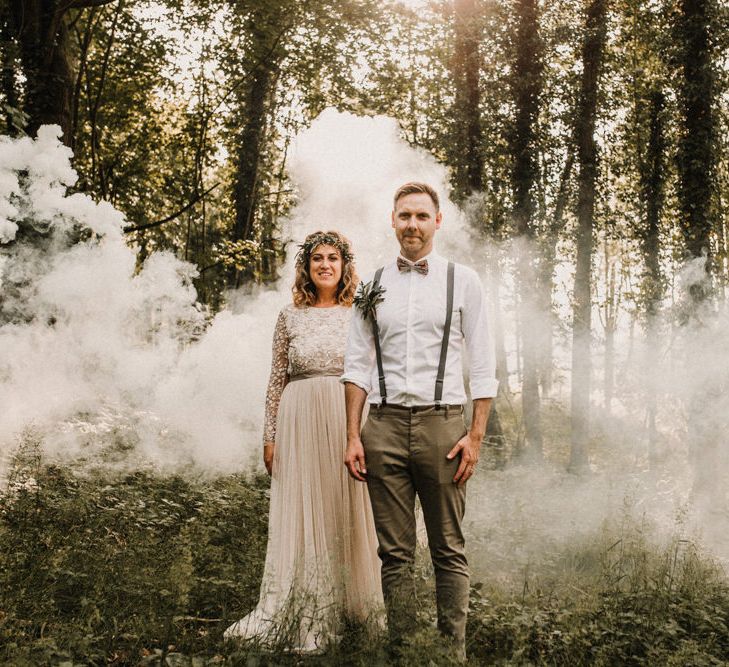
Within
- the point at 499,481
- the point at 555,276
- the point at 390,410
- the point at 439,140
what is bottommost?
the point at 499,481

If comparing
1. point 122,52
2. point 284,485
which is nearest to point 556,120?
point 122,52

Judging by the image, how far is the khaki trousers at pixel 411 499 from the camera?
12.1 feet

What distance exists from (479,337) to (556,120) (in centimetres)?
1224

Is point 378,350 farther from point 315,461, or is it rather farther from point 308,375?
point 315,461

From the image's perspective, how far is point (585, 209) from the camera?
14.0 meters

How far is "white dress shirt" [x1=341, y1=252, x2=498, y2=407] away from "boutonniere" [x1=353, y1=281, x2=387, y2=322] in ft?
0.08

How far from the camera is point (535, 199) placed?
50.2 ft

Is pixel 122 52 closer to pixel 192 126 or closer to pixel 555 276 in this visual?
pixel 192 126

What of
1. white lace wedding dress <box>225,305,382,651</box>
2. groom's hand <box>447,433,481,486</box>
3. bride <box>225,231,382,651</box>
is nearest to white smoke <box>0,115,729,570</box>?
bride <box>225,231,382,651</box>

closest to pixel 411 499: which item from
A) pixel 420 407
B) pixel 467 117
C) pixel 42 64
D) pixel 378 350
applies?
pixel 420 407

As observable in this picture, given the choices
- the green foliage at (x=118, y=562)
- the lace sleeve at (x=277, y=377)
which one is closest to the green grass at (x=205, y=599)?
→ the green foliage at (x=118, y=562)

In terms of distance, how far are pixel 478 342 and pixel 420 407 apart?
0.44 m

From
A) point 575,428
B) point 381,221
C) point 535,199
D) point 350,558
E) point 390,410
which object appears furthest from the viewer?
point 535,199

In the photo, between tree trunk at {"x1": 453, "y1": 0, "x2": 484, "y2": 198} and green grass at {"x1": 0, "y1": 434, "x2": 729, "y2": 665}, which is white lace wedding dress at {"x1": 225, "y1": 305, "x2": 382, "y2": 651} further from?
tree trunk at {"x1": 453, "y1": 0, "x2": 484, "y2": 198}
